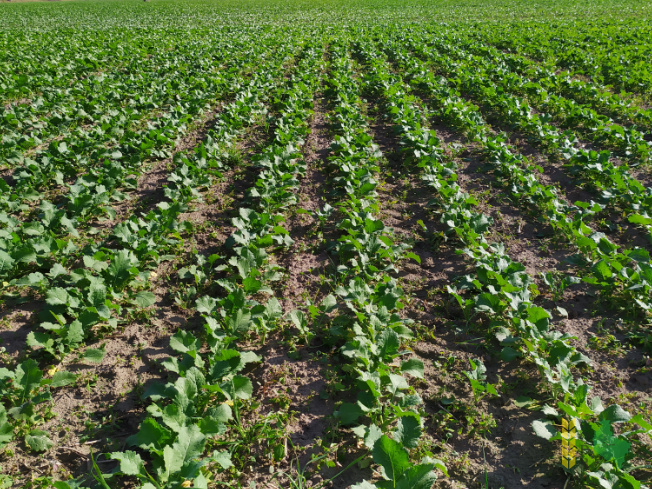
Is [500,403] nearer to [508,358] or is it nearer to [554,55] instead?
[508,358]

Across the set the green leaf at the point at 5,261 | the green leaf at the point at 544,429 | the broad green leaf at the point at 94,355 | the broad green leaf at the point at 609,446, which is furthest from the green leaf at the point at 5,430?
the broad green leaf at the point at 609,446

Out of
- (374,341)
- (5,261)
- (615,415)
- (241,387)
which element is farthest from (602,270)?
(5,261)

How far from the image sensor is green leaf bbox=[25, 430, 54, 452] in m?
2.72

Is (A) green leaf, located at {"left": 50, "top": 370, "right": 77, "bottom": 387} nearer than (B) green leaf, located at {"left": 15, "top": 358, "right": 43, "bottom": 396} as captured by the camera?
No

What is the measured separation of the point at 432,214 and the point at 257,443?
4.16 m

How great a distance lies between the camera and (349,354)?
10.8 ft

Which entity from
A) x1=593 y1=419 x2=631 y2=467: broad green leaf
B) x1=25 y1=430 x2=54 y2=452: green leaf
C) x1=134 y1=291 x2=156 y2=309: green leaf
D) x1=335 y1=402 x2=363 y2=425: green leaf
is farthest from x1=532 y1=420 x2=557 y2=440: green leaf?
x1=134 y1=291 x2=156 y2=309: green leaf

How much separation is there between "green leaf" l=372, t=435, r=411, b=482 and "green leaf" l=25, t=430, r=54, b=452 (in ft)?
7.59

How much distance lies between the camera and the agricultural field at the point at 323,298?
275 centimetres

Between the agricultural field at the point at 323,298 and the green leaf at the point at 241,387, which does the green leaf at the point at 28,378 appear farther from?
the green leaf at the point at 241,387

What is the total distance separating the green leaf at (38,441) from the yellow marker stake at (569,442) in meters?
3.53

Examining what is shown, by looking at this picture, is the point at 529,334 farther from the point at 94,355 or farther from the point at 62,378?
the point at 62,378

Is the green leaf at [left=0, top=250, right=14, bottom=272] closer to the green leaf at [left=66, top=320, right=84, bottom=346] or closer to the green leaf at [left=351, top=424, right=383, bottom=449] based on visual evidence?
the green leaf at [left=66, top=320, right=84, bottom=346]

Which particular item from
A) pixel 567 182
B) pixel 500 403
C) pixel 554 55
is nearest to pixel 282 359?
pixel 500 403
